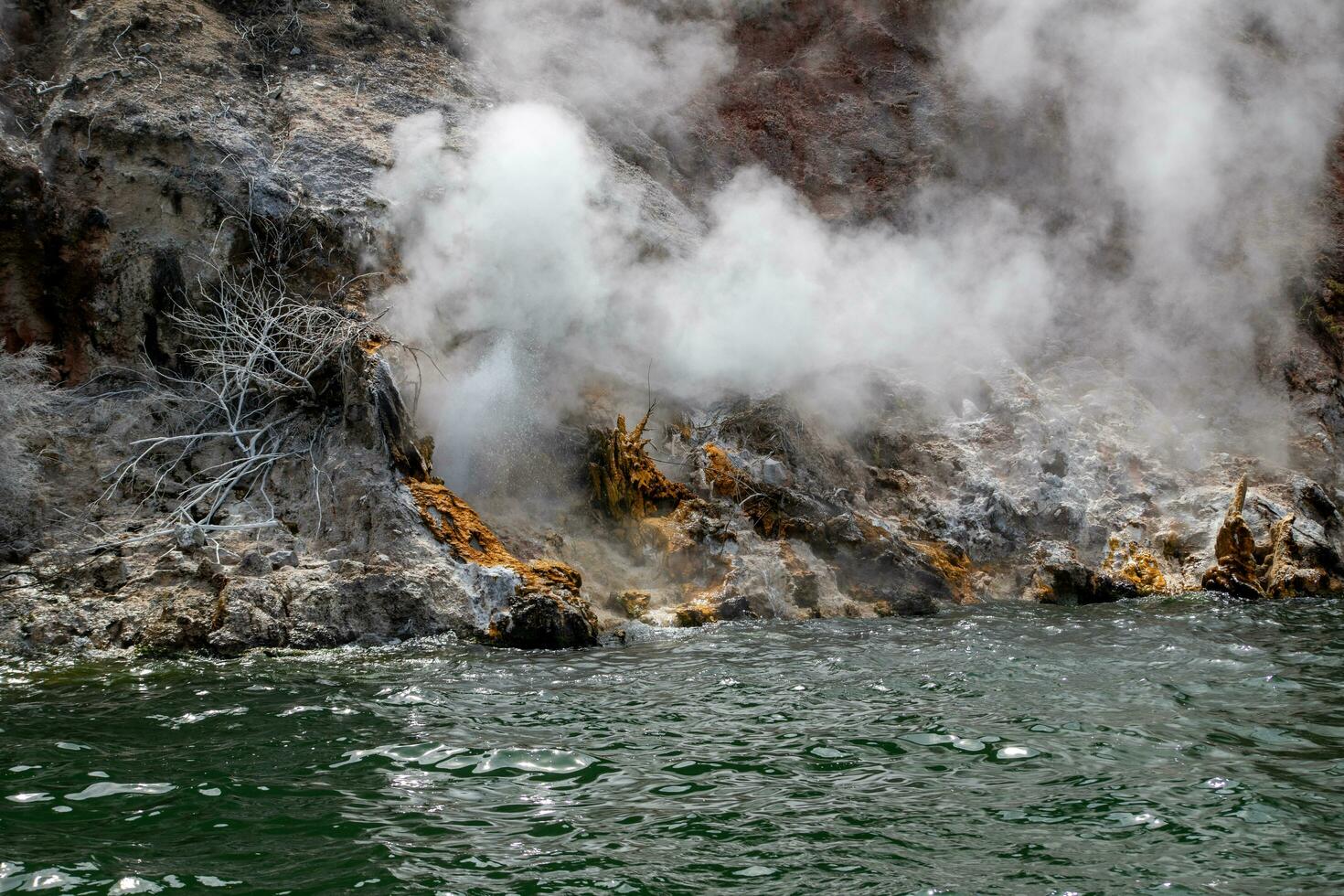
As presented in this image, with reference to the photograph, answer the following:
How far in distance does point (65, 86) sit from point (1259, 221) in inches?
468

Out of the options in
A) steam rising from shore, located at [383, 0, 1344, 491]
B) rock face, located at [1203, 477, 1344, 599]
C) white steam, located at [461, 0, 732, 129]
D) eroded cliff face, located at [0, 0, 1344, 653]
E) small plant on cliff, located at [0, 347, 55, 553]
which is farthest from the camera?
white steam, located at [461, 0, 732, 129]

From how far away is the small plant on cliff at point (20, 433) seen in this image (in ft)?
21.0

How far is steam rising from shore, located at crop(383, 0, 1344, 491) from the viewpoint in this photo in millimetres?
8617

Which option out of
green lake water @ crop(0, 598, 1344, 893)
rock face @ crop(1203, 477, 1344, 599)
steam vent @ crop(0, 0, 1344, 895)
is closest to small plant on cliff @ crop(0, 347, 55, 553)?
steam vent @ crop(0, 0, 1344, 895)

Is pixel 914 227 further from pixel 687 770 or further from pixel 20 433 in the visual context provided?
pixel 687 770

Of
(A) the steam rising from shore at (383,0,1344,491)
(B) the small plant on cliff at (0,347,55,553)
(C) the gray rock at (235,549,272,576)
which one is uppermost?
(A) the steam rising from shore at (383,0,1344,491)

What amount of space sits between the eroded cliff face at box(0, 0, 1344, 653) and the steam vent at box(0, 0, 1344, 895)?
4 cm

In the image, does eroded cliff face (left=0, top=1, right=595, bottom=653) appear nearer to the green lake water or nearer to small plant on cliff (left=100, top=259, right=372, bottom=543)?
small plant on cliff (left=100, top=259, right=372, bottom=543)

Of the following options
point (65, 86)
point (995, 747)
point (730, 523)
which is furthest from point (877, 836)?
point (65, 86)

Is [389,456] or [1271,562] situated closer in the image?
[389,456]

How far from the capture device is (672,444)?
841 centimetres

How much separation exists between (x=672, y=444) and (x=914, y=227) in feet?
15.9

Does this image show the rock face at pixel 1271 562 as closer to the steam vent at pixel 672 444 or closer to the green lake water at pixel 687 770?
the steam vent at pixel 672 444

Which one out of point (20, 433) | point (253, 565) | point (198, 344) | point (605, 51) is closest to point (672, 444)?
point (253, 565)
